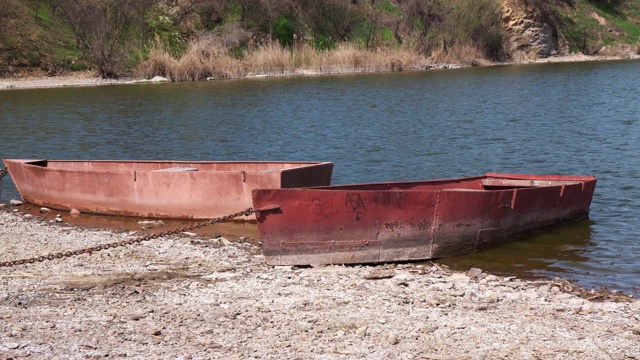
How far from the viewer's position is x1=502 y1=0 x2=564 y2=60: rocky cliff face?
191 feet

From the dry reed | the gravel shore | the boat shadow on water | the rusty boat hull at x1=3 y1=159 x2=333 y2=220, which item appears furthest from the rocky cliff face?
the gravel shore

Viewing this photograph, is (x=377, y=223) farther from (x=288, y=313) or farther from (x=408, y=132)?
(x=408, y=132)

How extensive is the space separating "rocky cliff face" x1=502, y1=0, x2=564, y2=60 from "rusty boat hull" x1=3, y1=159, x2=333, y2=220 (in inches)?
1842

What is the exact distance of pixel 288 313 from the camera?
788cm

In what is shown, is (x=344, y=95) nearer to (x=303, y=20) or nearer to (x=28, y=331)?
(x=303, y=20)

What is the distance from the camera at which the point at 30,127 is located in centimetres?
2597

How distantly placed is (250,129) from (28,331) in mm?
17969

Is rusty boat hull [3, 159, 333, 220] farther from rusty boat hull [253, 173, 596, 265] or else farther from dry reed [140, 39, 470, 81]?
dry reed [140, 39, 470, 81]

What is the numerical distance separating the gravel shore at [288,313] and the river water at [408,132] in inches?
64.6

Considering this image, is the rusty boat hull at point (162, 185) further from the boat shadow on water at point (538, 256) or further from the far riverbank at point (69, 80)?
the far riverbank at point (69, 80)

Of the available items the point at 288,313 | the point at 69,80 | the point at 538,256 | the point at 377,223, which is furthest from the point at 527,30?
the point at 288,313

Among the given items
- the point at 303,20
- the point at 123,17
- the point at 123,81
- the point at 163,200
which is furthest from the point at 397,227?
the point at 303,20

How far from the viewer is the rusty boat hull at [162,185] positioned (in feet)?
41.9

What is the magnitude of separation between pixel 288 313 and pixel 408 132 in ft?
52.4
